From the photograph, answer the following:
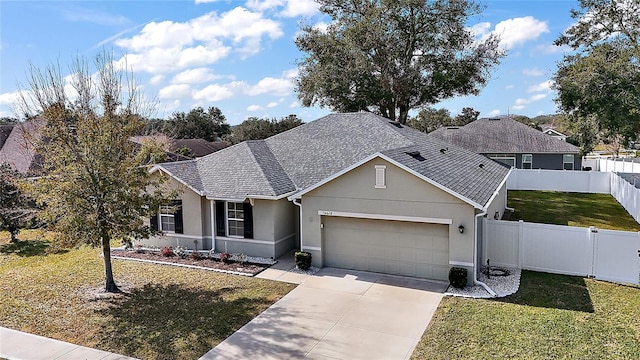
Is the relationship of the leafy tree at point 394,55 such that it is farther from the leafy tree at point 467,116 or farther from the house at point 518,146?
the leafy tree at point 467,116

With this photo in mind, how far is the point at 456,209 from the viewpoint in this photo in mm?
12516

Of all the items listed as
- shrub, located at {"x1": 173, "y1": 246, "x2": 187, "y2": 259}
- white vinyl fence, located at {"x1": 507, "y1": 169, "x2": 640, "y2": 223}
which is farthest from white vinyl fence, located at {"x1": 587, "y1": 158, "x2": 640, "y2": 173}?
shrub, located at {"x1": 173, "y1": 246, "x2": 187, "y2": 259}

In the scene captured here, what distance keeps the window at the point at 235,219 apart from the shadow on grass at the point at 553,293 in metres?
9.49

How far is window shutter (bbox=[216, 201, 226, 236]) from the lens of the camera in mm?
16484

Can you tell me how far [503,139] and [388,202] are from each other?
1014 inches

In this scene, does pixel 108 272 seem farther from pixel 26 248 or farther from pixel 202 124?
pixel 202 124

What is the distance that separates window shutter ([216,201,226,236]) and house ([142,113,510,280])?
5 centimetres

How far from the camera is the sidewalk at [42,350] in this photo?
8828 mm

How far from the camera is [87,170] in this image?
457 inches

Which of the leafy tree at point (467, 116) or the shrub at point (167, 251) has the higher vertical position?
the leafy tree at point (467, 116)

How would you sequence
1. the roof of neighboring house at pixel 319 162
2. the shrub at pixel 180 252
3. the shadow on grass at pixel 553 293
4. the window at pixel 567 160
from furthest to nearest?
the window at pixel 567 160, the shrub at pixel 180 252, the roof of neighboring house at pixel 319 162, the shadow on grass at pixel 553 293

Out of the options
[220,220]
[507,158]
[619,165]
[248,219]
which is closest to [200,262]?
[220,220]

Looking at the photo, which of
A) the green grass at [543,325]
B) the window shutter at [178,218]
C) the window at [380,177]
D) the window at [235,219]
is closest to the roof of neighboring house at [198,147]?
the window shutter at [178,218]

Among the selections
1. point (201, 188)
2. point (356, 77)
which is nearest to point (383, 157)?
point (201, 188)
